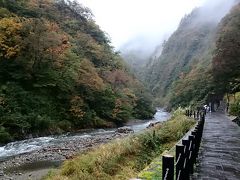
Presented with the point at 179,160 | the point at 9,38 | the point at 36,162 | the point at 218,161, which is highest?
the point at 9,38

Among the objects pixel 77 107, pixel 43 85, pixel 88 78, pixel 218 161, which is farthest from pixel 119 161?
pixel 88 78

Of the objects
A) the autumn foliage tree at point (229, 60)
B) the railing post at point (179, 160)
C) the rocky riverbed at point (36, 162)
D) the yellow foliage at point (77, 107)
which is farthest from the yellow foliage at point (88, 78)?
the railing post at point (179, 160)

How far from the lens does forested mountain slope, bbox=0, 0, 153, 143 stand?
35.1m

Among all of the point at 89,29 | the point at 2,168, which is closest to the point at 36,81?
the point at 2,168

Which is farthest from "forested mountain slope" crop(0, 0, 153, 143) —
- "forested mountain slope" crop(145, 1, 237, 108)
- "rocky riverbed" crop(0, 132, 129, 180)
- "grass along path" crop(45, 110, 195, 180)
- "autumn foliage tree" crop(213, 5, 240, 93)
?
"forested mountain slope" crop(145, 1, 237, 108)

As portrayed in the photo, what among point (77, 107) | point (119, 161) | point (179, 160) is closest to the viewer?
point (179, 160)

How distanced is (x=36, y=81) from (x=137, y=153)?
29892 millimetres

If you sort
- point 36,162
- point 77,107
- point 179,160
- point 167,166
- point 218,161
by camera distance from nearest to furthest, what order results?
point 167,166, point 179,160, point 218,161, point 36,162, point 77,107

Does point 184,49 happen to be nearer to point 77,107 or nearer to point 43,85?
point 77,107

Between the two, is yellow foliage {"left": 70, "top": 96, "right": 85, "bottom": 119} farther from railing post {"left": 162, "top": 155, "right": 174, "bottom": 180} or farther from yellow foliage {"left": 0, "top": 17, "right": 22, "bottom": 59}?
railing post {"left": 162, "top": 155, "right": 174, "bottom": 180}

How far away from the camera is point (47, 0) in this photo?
61625 millimetres

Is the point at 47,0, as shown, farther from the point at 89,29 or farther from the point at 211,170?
the point at 211,170

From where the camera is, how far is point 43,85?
4019cm

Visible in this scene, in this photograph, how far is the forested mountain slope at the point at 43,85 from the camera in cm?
3506
